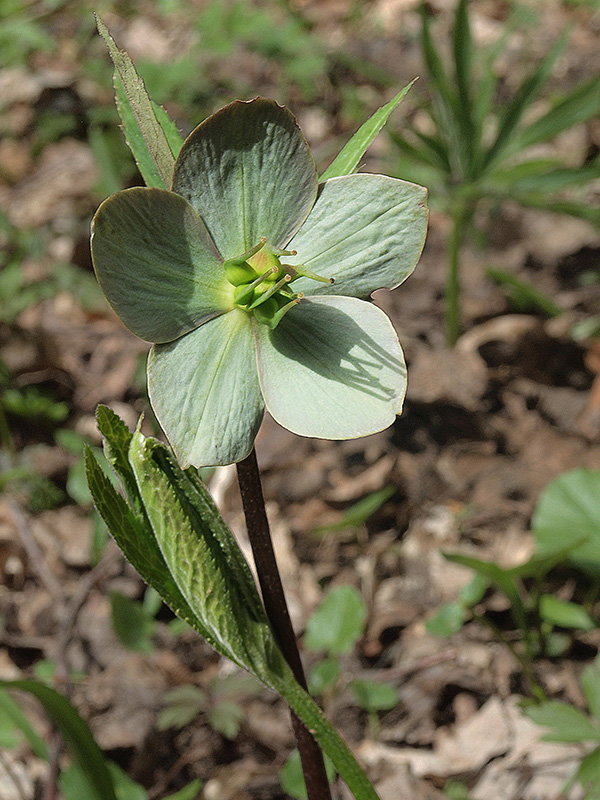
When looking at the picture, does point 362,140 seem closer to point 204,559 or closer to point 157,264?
point 157,264

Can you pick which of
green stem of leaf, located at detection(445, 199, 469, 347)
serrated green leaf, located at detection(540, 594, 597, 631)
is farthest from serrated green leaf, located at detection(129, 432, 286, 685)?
green stem of leaf, located at detection(445, 199, 469, 347)

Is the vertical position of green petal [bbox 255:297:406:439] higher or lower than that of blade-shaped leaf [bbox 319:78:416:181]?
lower

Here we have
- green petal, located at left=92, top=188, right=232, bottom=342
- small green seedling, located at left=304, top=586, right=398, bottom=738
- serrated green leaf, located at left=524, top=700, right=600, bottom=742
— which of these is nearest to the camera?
green petal, located at left=92, top=188, right=232, bottom=342

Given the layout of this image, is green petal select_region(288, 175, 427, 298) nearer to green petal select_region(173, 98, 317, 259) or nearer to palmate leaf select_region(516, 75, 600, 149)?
green petal select_region(173, 98, 317, 259)

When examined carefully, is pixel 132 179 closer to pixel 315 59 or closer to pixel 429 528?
pixel 315 59

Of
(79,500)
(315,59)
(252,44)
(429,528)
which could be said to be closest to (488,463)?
(429,528)

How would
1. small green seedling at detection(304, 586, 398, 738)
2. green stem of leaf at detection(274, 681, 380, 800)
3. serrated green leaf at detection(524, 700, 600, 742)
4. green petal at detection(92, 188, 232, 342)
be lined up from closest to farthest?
green petal at detection(92, 188, 232, 342) → green stem of leaf at detection(274, 681, 380, 800) → serrated green leaf at detection(524, 700, 600, 742) → small green seedling at detection(304, 586, 398, 738)

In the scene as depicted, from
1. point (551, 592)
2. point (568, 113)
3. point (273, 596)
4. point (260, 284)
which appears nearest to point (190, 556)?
point (273, 596)
